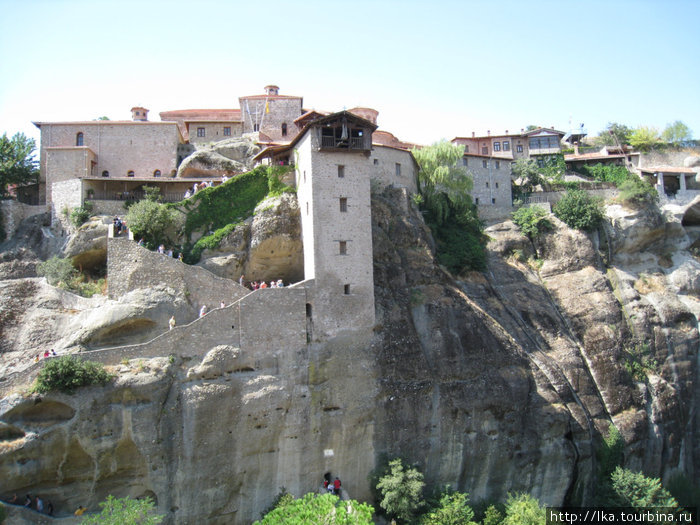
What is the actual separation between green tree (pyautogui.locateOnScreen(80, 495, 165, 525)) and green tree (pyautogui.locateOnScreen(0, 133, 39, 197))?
21.0m

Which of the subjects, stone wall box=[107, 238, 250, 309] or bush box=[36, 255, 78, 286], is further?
bush box=[36, 255, 78, 286]

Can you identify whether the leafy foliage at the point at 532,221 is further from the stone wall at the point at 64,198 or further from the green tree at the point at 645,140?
the stone wall at the point at 64,198

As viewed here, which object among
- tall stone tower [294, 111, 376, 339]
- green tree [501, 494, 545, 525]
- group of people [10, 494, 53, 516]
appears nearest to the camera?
group of people [10, 494, 53, 516]

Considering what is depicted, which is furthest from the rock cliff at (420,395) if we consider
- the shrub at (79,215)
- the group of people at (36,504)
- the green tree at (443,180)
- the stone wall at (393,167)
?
the shrub at (79,215)

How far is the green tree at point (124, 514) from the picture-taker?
2491 centimetres

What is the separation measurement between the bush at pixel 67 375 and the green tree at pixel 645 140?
152 feet

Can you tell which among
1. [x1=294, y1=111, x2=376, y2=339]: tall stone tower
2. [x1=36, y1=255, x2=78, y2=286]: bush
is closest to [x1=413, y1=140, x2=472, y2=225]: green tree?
[x1=294, y1=111, x2=376, y2=339]: tall stone tower

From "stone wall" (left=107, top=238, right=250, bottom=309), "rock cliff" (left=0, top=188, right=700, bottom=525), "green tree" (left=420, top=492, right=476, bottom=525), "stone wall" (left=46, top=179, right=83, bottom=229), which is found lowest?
"green tree" (left=420, top=492, right=476, bottom=525)

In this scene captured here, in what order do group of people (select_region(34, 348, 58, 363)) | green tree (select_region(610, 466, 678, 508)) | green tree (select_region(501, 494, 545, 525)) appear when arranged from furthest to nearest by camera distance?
green tree (select_region(610, 466, 678, 508))
green tree (select_region(501, 494, 545, 525))
group of people (select_region(34, 348, 58, 363))

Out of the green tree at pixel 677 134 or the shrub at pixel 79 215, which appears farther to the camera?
the green tree at pixel 677 134

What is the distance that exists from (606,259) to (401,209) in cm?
1696

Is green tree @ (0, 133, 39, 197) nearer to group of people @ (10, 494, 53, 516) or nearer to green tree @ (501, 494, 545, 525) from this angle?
group of people @ (10, 494, 53, 516)

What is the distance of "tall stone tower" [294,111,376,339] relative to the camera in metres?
32.0

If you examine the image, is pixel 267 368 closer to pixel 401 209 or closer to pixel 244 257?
pixel 244 257
